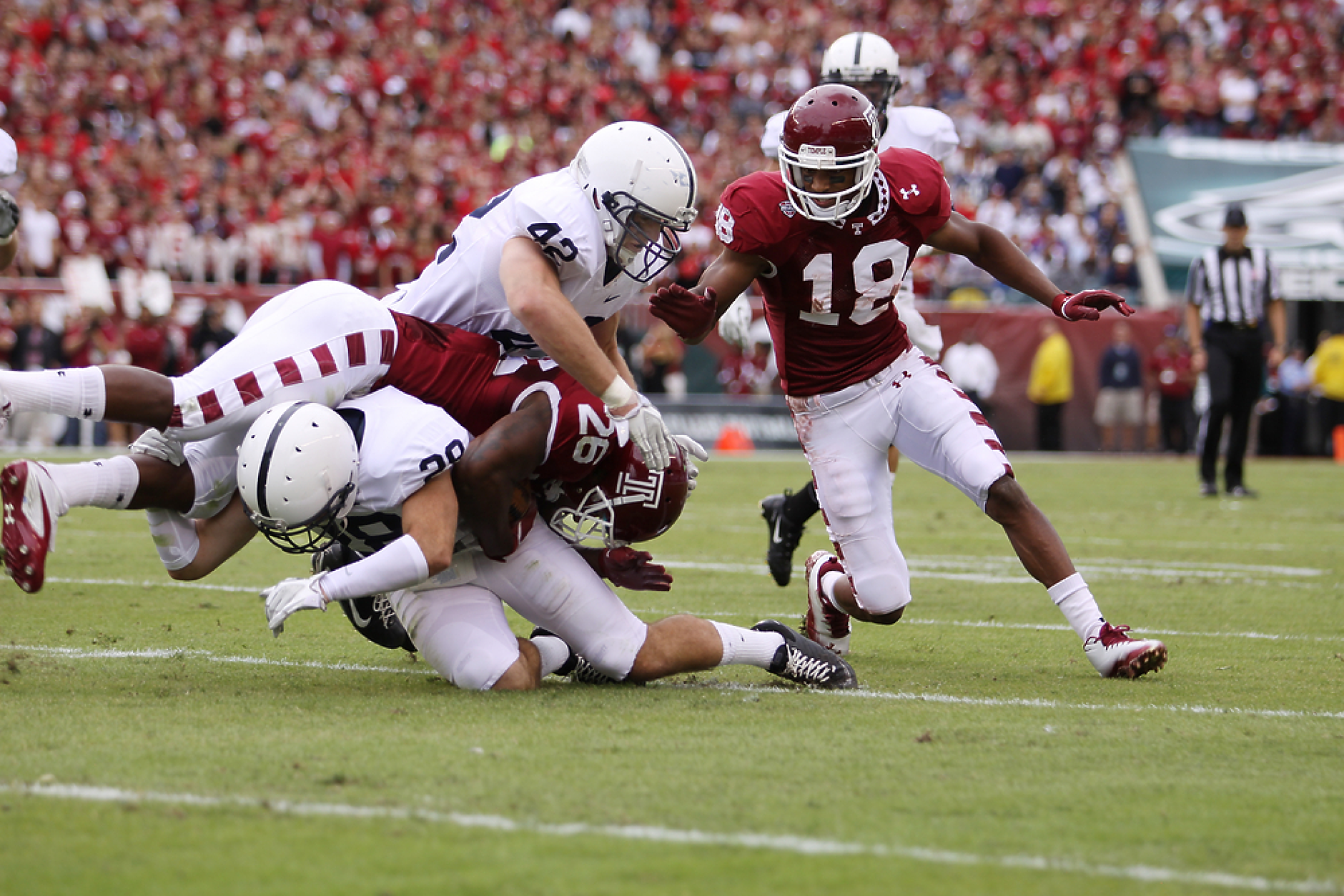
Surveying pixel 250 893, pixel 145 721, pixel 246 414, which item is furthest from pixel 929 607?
pixel 250 893

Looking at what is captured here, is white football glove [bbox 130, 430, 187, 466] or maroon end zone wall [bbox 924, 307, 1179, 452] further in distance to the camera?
maroon end zone wall [bbox 924, 307, 1179, 452]

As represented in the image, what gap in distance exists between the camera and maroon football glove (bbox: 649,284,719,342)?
4.16m

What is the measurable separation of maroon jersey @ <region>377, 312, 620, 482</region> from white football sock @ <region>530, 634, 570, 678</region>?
17.9 inches

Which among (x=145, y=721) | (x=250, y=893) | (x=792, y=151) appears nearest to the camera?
(x=250, y=893)

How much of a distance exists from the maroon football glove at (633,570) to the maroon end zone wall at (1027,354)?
12934mm

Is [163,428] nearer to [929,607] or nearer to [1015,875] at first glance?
[1015,875]

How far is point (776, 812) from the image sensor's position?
2.70 meters

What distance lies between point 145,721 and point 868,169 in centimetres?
236

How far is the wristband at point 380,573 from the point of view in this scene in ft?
12.0

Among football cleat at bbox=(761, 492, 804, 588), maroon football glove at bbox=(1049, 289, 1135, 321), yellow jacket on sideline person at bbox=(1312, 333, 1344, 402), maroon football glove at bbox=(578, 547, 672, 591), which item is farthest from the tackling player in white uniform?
yellow jacket on sideline person at bbox=(1312, 333, 1344, 402)

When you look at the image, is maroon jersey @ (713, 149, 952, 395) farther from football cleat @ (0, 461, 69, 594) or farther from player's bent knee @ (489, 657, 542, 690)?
football cleat @ (0, 461, 69, 594)

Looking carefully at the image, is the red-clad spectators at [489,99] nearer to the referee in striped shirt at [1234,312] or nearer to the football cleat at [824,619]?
the referee in striped shirt at [1234,312]

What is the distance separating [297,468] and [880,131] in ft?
9.12

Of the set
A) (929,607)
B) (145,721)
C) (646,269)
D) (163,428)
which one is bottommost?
(929,607)
